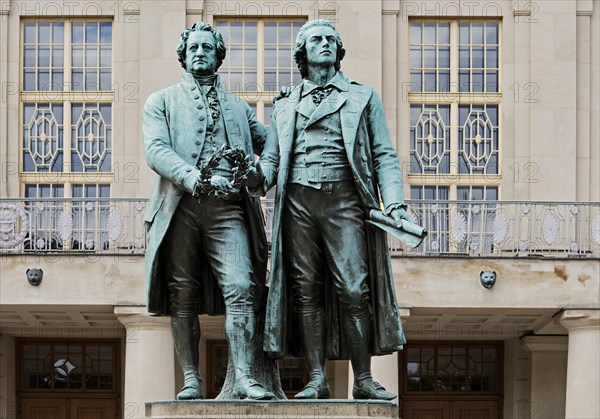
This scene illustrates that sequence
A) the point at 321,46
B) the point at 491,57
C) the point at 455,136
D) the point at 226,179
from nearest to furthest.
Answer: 1. the point at 226,179
2. the point at 321,46
3. the point at 455,136
4. the point at 491,57

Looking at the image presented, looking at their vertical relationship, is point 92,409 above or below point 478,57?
below

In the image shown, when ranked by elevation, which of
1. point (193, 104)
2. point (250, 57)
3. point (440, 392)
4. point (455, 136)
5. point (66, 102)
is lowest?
point (440, 392)

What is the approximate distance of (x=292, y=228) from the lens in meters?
15.2

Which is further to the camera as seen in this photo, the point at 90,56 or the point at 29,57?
the point at 29,57

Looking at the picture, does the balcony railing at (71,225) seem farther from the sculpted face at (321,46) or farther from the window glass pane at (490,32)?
the sculpted face at (321,46)

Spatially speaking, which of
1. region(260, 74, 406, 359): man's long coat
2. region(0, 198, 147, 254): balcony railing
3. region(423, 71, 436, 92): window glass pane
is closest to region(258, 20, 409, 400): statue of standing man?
region(260, 74, 406, 359): man's long coat

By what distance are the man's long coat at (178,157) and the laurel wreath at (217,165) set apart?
23 cm

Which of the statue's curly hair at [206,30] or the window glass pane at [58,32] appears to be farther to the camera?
the window glass pane at [58,32]

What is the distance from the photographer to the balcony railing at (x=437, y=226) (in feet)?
119

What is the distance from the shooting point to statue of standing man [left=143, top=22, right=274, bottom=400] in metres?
15.0

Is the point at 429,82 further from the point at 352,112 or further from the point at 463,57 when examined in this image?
the point at 352,112

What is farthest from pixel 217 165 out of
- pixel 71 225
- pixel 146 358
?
pixel 71 225

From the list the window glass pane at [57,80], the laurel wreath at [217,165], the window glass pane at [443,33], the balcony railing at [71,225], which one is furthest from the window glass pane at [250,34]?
the laurel wreath at [217,165]

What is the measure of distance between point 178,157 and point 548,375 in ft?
82.5
